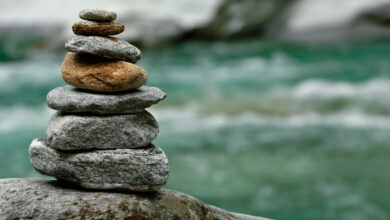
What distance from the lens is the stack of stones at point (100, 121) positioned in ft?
18.0

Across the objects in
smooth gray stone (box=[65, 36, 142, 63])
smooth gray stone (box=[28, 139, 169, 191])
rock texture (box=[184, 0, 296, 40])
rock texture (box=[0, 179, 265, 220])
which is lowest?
rock texture (box=[0, 179, 265, 220])

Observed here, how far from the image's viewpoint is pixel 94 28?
18.2ft

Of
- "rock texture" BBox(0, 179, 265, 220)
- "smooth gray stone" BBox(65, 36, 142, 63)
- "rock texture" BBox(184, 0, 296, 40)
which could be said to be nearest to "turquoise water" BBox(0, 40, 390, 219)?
"rock texture" BBox(184, 0, 296, 40)

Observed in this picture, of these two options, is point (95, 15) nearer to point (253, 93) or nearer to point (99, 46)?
point (99, 46)

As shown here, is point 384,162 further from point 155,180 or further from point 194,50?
point 194,50

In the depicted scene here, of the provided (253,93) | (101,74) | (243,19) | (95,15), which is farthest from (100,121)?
(243,19)

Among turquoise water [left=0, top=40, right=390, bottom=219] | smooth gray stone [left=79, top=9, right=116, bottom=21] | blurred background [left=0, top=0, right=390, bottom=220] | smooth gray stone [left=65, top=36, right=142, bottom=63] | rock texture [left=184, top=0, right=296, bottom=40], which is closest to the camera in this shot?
smooth gray stone [left=65, top=36, right=142, bottom=63]

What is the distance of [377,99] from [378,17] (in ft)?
27.1

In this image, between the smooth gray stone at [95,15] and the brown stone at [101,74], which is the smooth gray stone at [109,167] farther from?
the smooth gray stone at [95,15]

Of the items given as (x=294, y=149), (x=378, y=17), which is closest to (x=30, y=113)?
(x=294, y=149)

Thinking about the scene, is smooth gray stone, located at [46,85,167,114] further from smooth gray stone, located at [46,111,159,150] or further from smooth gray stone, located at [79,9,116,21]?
smooth gray stone, located at [79,9,116,21]

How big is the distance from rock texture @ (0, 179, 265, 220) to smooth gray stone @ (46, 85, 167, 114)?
3.00ft

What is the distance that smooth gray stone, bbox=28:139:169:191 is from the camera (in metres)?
5.53

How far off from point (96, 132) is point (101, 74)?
0.63 metres
